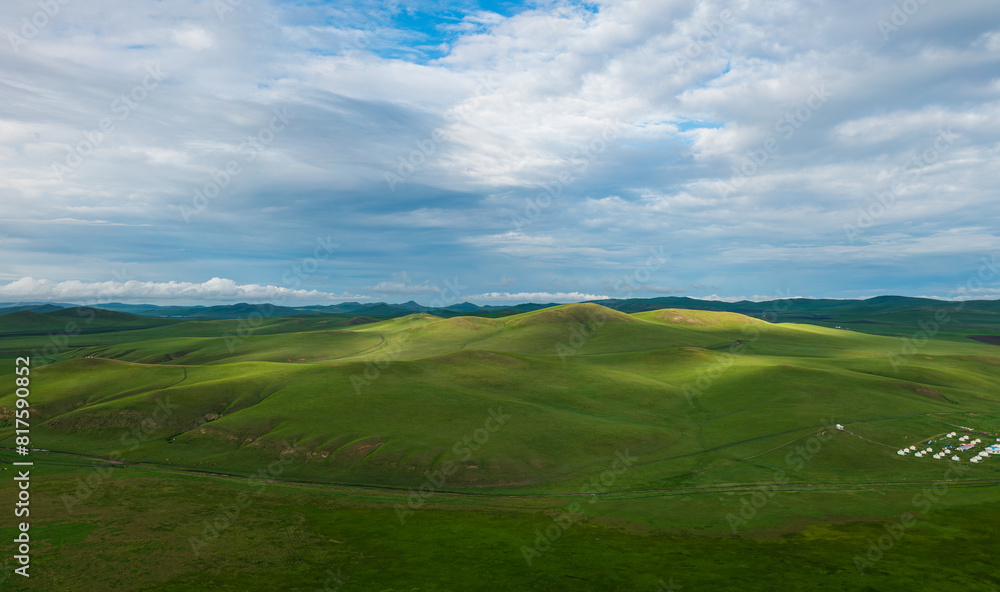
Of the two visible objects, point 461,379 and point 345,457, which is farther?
point 461,379

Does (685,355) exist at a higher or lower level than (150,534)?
higher

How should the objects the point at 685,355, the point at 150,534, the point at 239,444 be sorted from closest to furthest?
the point at 150,534
the point at 239,444
the point at 685,355

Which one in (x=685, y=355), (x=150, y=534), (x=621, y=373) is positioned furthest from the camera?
(x=685, y=355)

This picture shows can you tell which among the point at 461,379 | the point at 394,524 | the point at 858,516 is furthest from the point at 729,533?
the point at 461,379

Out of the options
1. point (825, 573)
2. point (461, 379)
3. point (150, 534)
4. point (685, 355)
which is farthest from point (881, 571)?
point (685, 355)

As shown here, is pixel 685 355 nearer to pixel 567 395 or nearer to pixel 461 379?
pixel 567 395

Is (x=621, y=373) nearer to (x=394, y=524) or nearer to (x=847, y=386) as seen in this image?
(x=847, y=386)
